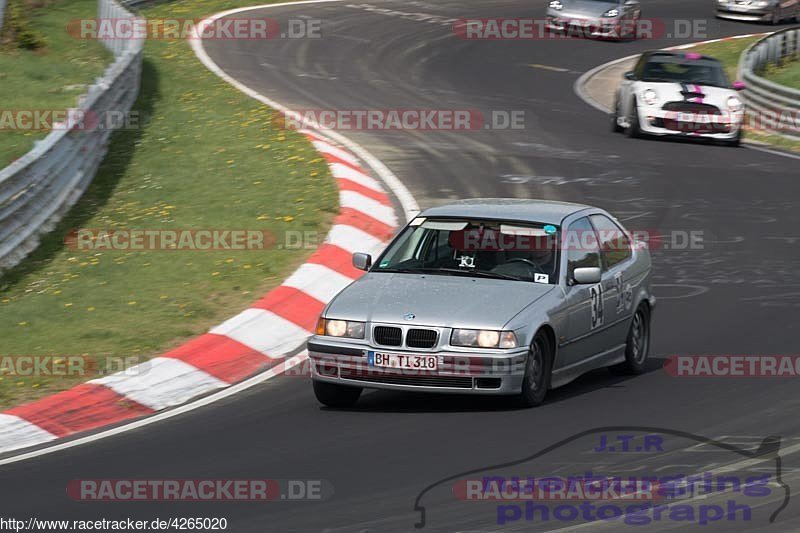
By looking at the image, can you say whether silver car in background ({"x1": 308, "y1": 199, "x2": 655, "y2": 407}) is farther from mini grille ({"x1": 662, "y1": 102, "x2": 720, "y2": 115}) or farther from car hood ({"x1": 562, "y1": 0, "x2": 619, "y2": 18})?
car hood ({"x1": 562, "y1": 0, "x2": 619, "y2": 18})

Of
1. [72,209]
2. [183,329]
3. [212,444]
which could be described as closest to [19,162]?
[72,209]

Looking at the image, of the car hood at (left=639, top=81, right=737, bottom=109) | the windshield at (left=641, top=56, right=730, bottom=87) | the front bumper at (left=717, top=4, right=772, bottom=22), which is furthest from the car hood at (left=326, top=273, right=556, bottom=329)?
the front bumper at (left=717, top=4, right=772, bottom=22)

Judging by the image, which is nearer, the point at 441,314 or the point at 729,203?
the point at 441,314

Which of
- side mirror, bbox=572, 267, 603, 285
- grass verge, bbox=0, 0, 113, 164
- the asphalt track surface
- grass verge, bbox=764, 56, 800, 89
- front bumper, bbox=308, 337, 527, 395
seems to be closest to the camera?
the asphalt track surface

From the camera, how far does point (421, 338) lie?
9.09 meters

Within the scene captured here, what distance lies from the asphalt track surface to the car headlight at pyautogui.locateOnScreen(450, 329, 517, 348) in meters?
0.31

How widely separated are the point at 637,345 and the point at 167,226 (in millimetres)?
6061

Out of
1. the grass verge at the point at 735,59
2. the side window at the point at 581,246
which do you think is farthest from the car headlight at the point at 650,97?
the side window at the point at 581,246

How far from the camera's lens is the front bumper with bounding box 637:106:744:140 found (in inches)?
862

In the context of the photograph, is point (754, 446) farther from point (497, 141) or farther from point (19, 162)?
point (497, 141)

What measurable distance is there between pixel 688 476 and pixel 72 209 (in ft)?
33.0

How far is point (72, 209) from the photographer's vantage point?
15898 mm

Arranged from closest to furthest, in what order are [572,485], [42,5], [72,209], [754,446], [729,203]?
[572,485], [754,446], [72,209], [729,203], [42,5]

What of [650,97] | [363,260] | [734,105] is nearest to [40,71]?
[650,97]
